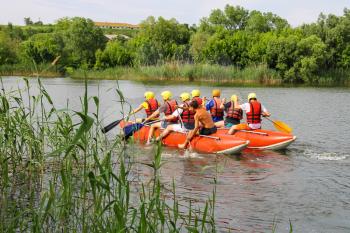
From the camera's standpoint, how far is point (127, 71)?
49219 millimetres

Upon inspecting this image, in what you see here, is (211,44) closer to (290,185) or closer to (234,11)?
(234,11)

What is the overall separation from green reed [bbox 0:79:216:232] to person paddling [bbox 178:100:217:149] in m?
3.62

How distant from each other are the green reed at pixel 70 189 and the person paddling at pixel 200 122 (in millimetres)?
3616

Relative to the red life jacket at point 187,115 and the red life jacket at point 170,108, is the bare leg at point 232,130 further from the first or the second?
the red life jacket at point 170,108

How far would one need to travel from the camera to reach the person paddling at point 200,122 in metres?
12.0

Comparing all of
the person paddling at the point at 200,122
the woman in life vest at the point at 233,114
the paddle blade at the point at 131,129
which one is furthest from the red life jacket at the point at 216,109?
the paddle blade at the point at 131,129

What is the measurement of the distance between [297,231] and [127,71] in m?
42.8

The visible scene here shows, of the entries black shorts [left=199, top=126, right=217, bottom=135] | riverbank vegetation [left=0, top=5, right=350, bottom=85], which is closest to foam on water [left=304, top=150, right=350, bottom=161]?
black shorts [left=199, top=126, right=217, bottom=135]

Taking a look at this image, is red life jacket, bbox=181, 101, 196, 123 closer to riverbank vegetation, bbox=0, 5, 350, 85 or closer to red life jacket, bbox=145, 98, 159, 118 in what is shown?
red life jacket, bbox=145, 98, 159, 118

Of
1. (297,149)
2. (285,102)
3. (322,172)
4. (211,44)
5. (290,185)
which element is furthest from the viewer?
(211,44)

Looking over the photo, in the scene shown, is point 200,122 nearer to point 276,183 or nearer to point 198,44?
point 276,183

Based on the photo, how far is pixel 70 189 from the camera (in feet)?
17.2

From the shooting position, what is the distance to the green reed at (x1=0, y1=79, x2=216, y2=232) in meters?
4.72

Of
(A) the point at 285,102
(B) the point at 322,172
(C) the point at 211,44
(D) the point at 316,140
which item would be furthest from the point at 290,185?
(C) the point at 211,44
